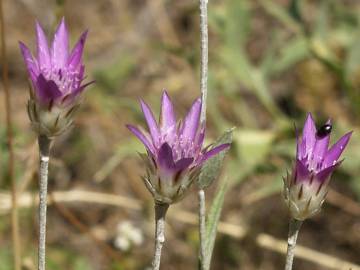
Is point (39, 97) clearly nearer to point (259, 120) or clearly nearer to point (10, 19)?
point (259, 120)

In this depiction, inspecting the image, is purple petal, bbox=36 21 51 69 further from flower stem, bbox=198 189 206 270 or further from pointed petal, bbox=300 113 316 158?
pointed petal, bbox=300 113 316 158

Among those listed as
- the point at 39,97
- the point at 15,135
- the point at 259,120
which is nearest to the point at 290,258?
the point at 39,97

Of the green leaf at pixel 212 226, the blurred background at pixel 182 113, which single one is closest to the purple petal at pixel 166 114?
the green leaf at pixel 212 226

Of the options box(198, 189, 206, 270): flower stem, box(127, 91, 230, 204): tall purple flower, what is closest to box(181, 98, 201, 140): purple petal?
box(127, 91, 230, 204): tall purple flower

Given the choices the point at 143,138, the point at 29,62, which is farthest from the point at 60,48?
the point at 143,138

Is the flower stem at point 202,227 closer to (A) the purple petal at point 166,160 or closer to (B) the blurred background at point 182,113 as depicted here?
(A) the purple petal at point 166,160

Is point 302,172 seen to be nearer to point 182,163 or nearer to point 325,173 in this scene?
point 325,173
